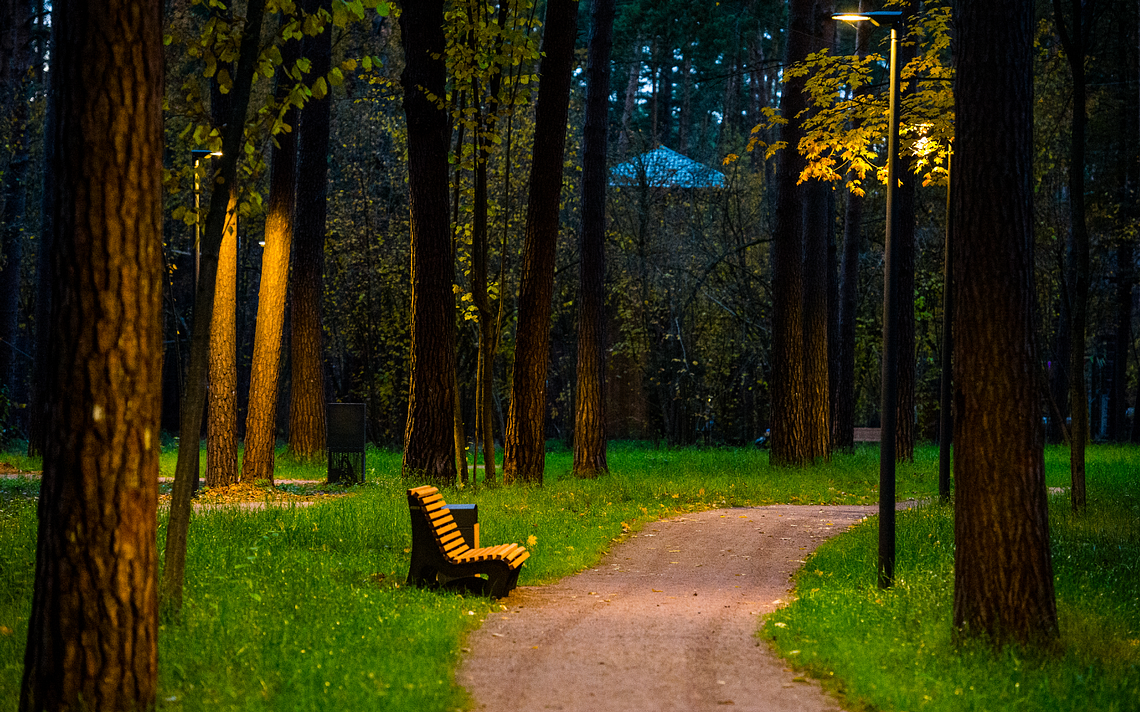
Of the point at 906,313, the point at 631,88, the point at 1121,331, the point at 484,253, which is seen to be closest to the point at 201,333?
the point at 484,253

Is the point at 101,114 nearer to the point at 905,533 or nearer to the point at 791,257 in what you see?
the point at 905,533

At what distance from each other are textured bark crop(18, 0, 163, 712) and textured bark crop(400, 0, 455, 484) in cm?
1068

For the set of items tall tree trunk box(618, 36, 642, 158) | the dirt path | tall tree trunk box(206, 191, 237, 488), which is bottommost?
the dirt path

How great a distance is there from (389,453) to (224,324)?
34.6 feet

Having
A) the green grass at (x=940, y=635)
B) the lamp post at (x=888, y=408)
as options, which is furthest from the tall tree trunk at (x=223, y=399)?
the lamp post at (x=888, y=408)

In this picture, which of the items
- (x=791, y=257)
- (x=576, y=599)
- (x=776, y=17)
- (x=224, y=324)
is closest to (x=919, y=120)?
(x=791, y=257)

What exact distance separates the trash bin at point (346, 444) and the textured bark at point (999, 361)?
12409mm

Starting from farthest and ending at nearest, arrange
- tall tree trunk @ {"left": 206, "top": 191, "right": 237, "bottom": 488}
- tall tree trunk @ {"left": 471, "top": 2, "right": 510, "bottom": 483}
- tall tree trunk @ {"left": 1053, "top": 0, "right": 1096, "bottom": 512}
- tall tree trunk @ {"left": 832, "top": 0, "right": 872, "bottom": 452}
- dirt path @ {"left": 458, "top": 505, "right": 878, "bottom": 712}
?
tall tree trunk @ {"left": 832, "top": 0, "right": 872, "bottom": 452}, tall tree trunk @ {"left": 206, "top": 191, "right": 237, "bottom": 488}, tall tree trunk @ {"left": 471, "top": 2, "right": 510, "bottom": 483}, tall tree trunk @ {"left": 1053, "top": 0, "right": 1096, "bottom": 512}, dirt path @ {"left": 458, "top": 505, "right": 878, "bottom": 712}

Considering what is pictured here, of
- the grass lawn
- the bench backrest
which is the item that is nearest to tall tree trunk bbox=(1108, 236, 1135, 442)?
the grass lawn

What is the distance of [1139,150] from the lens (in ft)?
93.8

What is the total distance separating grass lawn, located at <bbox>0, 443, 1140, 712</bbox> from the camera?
19.7ft

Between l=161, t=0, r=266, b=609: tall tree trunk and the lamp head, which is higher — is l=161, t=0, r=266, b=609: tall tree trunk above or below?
below

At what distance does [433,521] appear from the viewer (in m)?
8.89

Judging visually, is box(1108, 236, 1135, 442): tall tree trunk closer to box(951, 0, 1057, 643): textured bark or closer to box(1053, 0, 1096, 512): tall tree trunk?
box(1053, 0, 1096, 512): tall tree trunk
